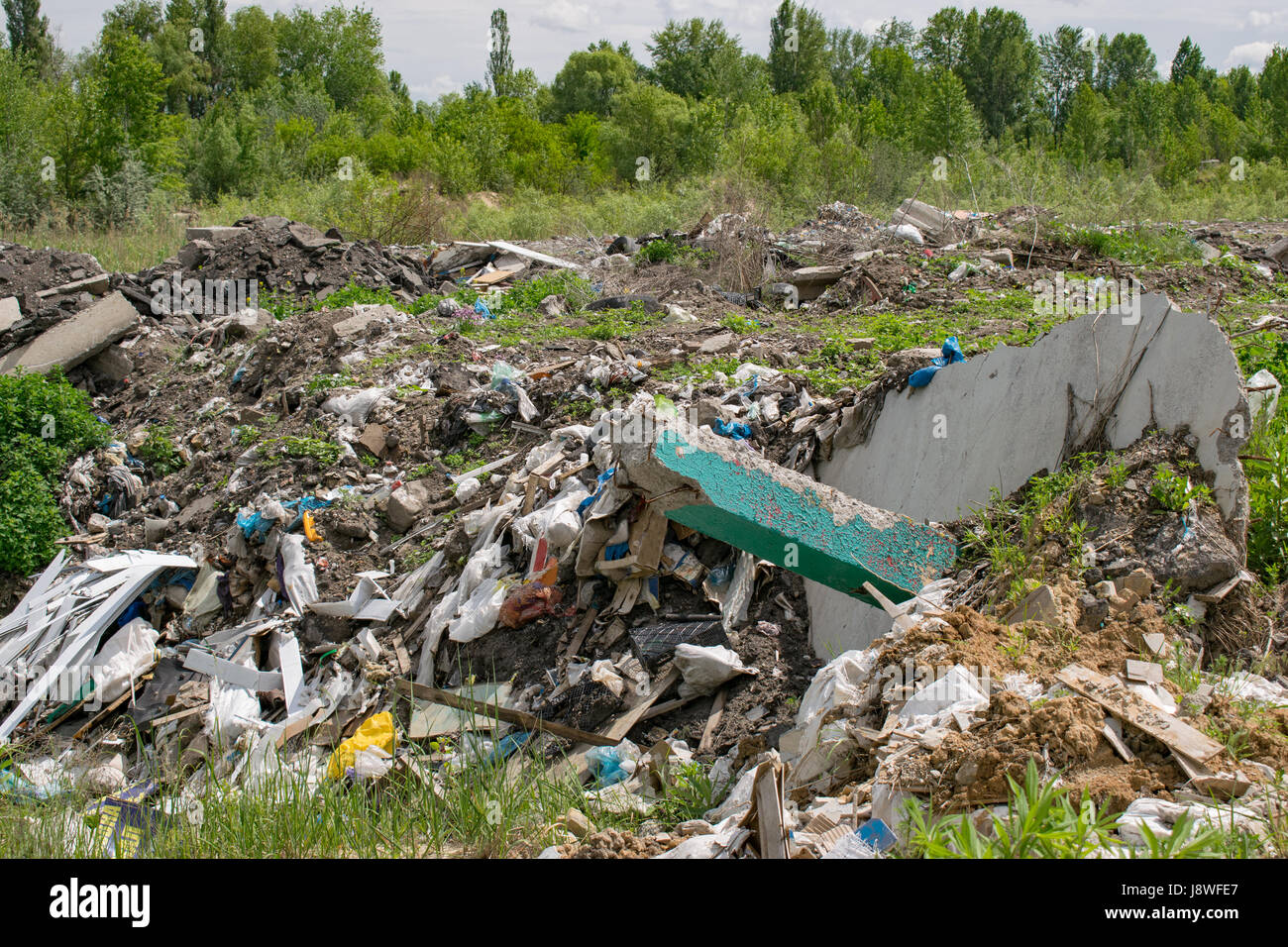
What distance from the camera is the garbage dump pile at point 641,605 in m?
2.27

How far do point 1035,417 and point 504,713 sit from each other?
104 inches

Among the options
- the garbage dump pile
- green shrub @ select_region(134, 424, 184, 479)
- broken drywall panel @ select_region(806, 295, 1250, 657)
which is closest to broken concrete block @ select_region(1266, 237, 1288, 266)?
the garbage dump pile

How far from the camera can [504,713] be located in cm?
381

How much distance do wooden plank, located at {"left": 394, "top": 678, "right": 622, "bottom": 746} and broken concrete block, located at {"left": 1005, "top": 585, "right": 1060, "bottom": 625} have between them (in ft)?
5.26

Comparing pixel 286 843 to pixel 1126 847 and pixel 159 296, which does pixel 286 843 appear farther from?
pixel 159 296

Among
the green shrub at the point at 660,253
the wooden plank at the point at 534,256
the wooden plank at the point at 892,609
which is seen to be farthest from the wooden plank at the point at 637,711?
the wooden plank at the point at 534,256

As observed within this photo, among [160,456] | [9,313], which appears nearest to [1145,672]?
[160,456]

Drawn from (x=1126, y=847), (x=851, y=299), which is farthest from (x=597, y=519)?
Result: (x=851, y=299)

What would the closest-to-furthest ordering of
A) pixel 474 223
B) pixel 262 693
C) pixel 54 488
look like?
pixel 262 693
pixel 54 488
pixel 474 223

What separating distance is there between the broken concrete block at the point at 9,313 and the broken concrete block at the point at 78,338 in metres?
0.50

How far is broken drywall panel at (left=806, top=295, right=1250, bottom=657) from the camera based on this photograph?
307 cm

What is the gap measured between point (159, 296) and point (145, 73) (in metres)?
8.46

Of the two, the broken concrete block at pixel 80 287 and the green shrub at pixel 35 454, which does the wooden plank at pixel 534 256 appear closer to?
the broken concrete block at pixel 80 287

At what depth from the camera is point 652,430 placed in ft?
12.4
